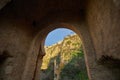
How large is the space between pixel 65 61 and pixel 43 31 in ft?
27.5

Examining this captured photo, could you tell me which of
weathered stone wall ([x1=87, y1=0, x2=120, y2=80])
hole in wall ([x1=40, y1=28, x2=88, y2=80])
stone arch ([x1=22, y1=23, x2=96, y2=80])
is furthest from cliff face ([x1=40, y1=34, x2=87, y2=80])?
weathered stone wall ([x1=87, y1=0, x2=120, y2=80])

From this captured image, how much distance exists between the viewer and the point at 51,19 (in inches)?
230

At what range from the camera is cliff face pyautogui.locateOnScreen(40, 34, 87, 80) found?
42.2 feet

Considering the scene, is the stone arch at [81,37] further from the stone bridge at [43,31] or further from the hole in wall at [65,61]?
the hole in wall at [65,61]

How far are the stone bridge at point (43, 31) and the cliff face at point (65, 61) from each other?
24.1ft

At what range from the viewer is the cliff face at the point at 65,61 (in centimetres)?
1285

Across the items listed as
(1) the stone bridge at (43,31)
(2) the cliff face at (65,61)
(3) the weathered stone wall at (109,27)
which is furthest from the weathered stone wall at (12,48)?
(2) the cliff face at (65,61)

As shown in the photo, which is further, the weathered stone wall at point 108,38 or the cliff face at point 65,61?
the cliff face at point 65,61

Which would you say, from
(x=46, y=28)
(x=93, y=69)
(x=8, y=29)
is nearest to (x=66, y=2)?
(x=46, y=28)

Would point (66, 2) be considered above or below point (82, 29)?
above

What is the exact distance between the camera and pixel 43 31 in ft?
19.0

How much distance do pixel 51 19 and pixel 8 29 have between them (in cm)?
181

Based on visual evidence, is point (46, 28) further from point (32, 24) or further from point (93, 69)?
point (93, 69)

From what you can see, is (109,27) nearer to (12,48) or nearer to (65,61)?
(12,48)
